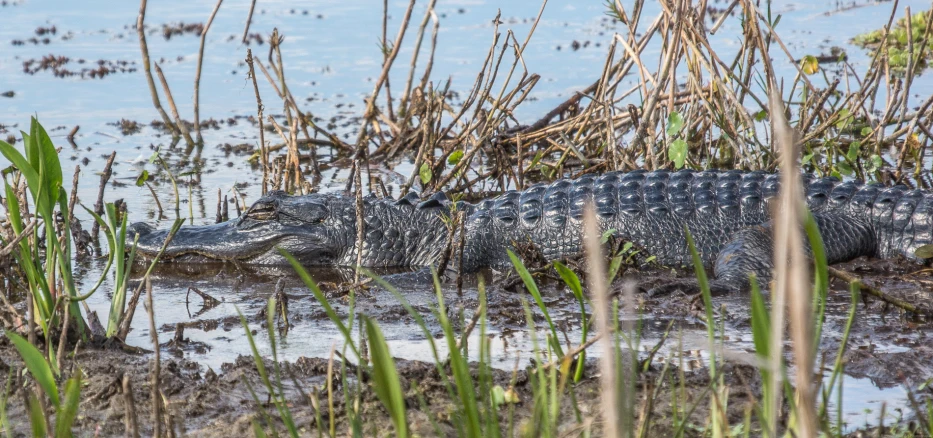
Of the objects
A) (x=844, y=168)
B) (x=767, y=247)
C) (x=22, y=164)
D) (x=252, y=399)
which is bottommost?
(x=252, y=399)

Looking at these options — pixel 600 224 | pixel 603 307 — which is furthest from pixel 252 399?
pixel 600 224

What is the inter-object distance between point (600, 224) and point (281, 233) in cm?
182

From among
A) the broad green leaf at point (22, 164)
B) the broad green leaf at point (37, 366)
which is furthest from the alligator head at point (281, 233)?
the broad green leaf at point (37, 366)

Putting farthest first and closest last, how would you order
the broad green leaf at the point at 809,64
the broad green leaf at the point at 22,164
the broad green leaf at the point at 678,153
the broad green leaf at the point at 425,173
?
the broad green leaf at the point at 809,64 → the broad green leaf at the point at 425,173 → the broad green leaf at the point at 678,153 → the broad green leaf at the point at 22,164

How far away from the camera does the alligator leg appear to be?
15.9 feet

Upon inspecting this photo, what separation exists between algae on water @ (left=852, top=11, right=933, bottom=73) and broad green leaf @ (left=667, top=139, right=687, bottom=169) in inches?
141

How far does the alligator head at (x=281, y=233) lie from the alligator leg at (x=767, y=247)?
2123 mm

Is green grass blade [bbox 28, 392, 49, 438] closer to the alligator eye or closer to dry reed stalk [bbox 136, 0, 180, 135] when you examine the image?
the alligator eye

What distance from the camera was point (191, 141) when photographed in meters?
8.50

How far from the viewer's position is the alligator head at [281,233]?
583 cm

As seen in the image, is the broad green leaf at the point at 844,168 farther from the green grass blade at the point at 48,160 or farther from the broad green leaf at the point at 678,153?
the green grass blade at the point at 48,160

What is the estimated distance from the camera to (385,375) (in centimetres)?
176

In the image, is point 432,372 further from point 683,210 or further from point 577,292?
point 683,210

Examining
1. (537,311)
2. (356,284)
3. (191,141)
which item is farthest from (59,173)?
(191,141)
